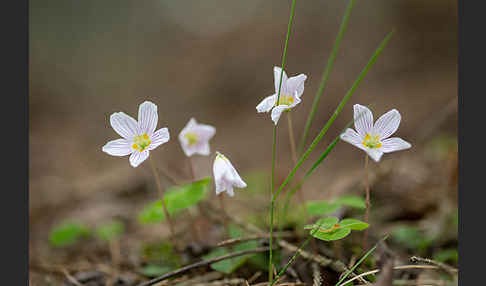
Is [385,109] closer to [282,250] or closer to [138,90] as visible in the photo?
[282,250]

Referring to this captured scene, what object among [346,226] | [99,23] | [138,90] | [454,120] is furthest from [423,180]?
[99,23]

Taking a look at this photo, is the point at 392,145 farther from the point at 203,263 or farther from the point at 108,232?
the point at 108,232

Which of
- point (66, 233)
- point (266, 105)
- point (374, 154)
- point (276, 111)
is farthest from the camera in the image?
point (66, 233)

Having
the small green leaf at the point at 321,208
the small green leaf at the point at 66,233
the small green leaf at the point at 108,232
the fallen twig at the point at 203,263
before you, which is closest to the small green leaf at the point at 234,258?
the fallen twig at the point at 203,263

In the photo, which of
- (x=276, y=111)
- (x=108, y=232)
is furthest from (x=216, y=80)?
(x=276, y=111)

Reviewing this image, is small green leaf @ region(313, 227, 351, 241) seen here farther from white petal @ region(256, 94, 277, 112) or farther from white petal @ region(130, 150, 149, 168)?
white petal @ region(130, 150, 149, 168)

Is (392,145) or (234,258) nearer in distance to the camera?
(392,145)

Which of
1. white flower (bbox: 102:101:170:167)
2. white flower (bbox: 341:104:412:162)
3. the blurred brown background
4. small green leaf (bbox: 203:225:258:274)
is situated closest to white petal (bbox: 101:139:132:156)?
white flower (bbox: 102:101:170:167)

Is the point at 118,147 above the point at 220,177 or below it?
above

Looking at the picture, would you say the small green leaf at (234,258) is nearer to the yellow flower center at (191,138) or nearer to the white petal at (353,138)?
the yellow flower center at (191,138)
